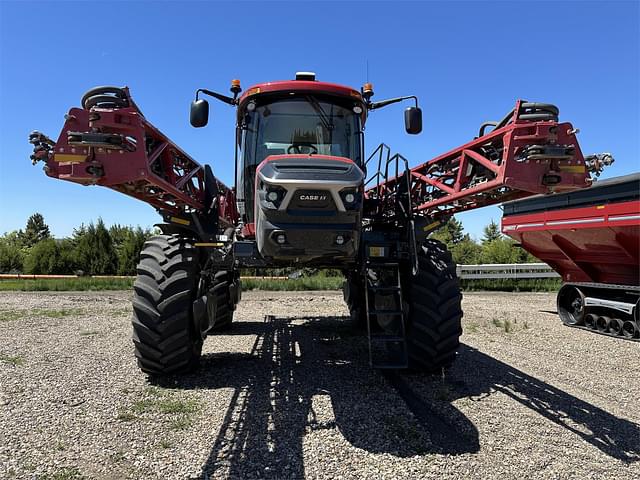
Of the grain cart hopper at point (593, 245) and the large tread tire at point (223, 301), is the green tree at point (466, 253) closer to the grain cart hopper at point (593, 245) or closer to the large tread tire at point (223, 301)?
the grain cart hopper at point (593, 245)

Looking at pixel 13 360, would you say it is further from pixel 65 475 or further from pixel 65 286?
pixel 65 286

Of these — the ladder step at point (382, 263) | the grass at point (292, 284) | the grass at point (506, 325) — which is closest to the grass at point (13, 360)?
the ladder step at point (382, 263)

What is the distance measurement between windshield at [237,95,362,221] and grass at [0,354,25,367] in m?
3.79

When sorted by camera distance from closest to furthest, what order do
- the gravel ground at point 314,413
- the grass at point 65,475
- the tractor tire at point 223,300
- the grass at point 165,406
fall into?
the grass at point 65,475 → the gravel ground at point 314,413 → the grass at point 165,406 → the tractor tire at point 223,300

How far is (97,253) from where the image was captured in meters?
24.2

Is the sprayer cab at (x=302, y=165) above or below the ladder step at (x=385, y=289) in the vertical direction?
above

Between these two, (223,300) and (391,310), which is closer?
(391,310)

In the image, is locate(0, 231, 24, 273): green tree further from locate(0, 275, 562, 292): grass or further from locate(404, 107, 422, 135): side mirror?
locate(404, 107, 422, 135): side mirror

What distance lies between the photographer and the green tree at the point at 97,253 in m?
24.1

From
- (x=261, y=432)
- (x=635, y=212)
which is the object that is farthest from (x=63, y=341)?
(x=635, y=212)

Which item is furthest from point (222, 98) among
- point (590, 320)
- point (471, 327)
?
point (590, 320)

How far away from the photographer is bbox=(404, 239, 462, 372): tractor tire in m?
4.86

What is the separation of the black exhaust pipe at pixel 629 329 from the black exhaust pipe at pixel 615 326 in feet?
0.22

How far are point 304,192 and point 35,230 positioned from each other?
49.8 m
